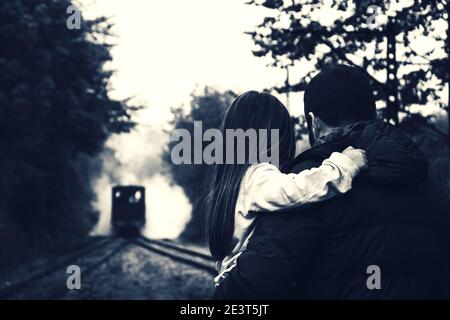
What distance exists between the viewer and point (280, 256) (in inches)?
71.7

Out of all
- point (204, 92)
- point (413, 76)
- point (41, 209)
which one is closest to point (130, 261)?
point (41, 209)

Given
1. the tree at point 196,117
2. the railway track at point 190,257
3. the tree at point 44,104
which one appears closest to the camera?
the tree at point 44,104

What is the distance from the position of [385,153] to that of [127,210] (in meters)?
33.2

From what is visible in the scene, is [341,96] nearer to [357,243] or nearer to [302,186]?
[302,186]

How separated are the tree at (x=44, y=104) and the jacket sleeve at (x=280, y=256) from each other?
1457cm

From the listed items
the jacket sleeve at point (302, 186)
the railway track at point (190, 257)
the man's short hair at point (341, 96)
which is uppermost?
the man's short hair at point (341, 96)

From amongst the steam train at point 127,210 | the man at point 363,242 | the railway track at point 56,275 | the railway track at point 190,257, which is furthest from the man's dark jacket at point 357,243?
the steam train at point 127,210

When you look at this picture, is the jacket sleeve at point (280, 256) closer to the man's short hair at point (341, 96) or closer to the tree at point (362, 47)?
the man's short hair at point (341, 96)

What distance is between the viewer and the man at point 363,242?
6.03 feet

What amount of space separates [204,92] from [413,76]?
94.0 ft

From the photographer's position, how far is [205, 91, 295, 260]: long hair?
208 centimetres

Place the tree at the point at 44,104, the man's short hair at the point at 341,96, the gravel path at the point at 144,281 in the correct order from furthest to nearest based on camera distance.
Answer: the tree at the point at 44,104, the gravel path at the point at 144,281, the man's short hair at the point at 341,96

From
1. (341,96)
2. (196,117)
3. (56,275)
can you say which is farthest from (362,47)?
(196,117)

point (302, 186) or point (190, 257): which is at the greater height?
point (302, 186)
